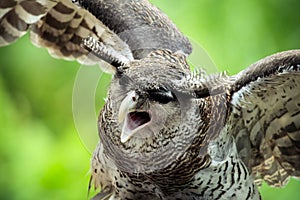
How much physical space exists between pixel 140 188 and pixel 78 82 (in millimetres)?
369

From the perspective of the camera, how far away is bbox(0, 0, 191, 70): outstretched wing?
3487 mm

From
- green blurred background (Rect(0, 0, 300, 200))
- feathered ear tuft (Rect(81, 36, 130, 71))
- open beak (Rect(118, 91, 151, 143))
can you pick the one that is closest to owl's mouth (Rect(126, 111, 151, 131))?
open beak (Rect(118, 91, 151, 143))

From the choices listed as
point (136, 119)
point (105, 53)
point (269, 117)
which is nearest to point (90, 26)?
point (269, 117)

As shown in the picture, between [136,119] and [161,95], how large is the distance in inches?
3.6

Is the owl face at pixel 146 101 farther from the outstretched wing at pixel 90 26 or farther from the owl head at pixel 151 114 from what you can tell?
the outstretched wing at pixel 90 26

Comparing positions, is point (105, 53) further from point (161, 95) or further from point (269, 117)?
→ point (269, 117)

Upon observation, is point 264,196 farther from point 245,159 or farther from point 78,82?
point 78,82

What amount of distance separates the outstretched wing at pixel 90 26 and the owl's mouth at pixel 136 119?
207mm

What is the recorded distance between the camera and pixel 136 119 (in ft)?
9.95

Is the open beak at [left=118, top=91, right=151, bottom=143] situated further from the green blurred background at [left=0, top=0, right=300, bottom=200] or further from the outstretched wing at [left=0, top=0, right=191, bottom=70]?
the green blurred background at [left=0, top=0, right=300, bottom=200]

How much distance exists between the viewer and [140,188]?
337 centimetres

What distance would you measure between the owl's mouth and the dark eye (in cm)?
5

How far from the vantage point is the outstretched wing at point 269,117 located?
3.30 meters

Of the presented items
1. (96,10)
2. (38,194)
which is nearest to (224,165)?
(96,10)
